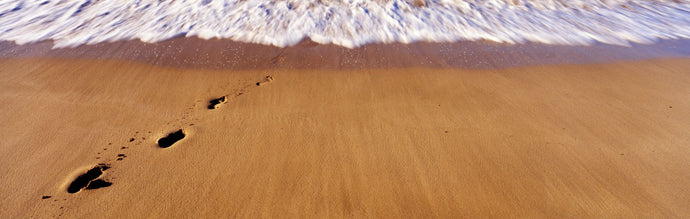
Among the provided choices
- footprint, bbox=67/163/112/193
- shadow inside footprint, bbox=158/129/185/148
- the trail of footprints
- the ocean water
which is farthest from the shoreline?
footprint, bbox=67/163/112/193

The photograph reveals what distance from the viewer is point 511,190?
2096mm

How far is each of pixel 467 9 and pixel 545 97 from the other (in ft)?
7.48

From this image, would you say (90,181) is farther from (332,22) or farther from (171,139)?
(332,22)

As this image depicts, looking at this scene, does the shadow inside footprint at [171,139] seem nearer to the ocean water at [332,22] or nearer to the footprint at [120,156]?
the footprint at [120,156]

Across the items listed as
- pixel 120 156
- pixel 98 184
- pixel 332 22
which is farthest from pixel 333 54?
pixel 98 184

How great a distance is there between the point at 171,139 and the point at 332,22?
8.21ft

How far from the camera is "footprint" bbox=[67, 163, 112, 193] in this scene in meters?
2.07

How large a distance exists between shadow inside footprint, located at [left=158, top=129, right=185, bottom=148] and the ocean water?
1644mm

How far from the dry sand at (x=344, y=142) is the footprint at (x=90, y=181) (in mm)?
36

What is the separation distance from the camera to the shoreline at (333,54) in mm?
3482

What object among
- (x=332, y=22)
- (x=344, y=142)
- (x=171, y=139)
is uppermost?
(x=332, y=22)

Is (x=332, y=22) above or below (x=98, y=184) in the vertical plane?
above

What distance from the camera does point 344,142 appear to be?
2.44 m

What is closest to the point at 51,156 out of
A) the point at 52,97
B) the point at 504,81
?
the point at 52,97
